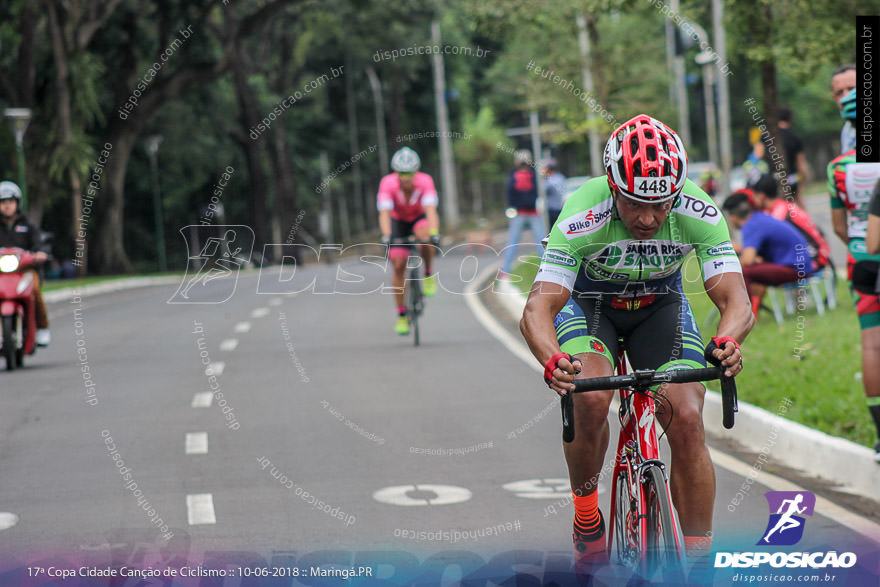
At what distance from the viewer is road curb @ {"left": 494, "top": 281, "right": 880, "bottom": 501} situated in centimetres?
725

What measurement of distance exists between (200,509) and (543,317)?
9.64 feet

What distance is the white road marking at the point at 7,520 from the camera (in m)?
6.68

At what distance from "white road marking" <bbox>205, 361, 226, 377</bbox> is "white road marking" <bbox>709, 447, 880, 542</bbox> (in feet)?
20.0

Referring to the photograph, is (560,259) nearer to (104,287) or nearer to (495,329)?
(495,329)

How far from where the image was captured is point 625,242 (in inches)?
200

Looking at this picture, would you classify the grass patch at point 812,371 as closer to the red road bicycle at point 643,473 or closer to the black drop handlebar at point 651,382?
the red road bicycle at point 643,473

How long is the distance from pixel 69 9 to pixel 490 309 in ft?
64.8

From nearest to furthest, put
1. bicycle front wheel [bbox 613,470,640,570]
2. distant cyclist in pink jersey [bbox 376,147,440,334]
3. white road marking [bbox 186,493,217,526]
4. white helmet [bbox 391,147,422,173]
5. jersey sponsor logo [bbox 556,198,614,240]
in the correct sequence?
1. bicycle front wheel [bbox 613,470,640,570]
2. jersey sponsor logo [bbox 556,198,614,240]
3. white road marking [bbox 186,493,217,526]
4. white helmet [bbox 391,147,422,173]
5. distant cyclist in pink jersey [bbox 376,147,440,334]

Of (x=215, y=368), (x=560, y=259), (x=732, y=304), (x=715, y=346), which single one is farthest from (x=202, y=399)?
(x=715, y=346)

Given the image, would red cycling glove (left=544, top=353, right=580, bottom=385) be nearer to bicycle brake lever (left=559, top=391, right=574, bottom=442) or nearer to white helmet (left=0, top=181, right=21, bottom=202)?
bicycle brake lever (left=559, top=391, right=574, bottom=442)

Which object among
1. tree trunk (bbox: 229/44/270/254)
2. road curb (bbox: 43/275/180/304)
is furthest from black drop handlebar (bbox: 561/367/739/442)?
tree trunk (bbox: 229/44/270/254)

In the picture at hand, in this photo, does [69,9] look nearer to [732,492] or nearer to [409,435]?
[409,435]

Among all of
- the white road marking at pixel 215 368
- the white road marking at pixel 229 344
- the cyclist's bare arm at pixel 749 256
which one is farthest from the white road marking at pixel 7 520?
the white road marking at pixel 229 344

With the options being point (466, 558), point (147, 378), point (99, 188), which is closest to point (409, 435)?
point (466, 558)
